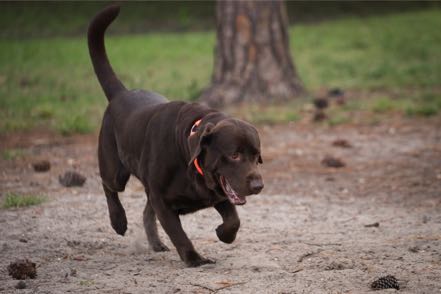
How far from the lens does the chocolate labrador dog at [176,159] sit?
5020mm

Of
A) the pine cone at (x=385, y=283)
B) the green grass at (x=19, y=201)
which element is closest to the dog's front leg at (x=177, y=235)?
the pine cone at (x=385, y=283)

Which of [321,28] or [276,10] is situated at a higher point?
[276,10]

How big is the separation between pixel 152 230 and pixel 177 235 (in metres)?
0.91

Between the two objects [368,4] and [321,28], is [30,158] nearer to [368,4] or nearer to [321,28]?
[321,28]

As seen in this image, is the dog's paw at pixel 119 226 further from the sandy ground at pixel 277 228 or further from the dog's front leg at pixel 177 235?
the dog's front leg at pixel 177 235

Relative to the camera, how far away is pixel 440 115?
11648 mm

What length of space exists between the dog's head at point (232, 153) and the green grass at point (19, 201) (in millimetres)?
2744

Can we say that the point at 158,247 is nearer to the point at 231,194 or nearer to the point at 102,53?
the point at 231,194

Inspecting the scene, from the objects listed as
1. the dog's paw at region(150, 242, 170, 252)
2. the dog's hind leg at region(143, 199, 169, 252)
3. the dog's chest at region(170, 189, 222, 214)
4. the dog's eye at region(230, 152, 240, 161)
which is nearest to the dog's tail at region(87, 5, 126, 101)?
the dog's hind leg at region(143, 199, 169, 252)

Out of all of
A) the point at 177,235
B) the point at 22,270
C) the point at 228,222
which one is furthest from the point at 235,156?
the point at 22,270

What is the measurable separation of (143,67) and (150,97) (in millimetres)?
10457

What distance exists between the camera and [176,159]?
213 inches

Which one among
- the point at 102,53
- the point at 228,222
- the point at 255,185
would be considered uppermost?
the point at 102,53

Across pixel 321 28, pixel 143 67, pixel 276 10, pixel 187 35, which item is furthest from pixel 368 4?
pixel 276 10
